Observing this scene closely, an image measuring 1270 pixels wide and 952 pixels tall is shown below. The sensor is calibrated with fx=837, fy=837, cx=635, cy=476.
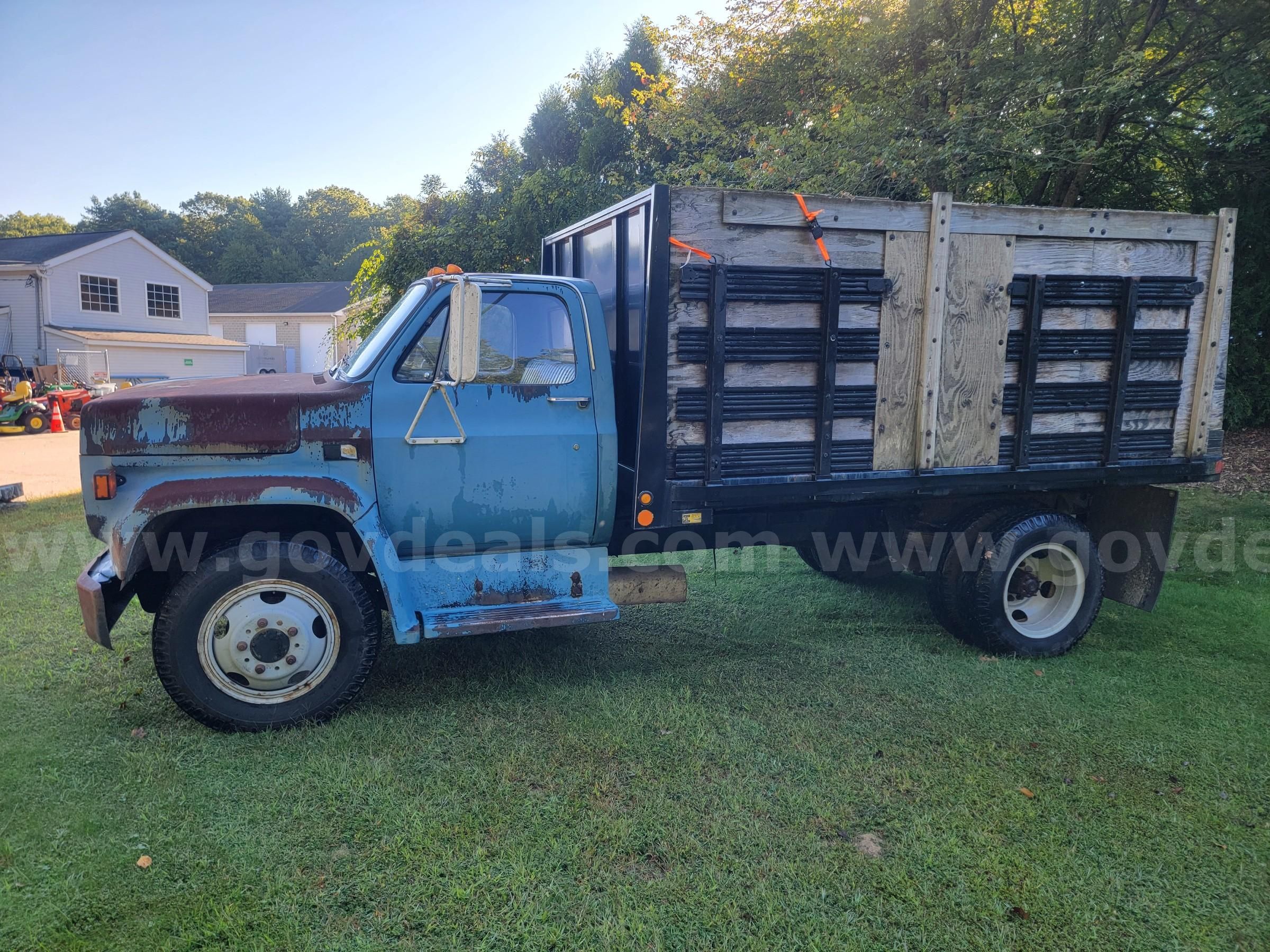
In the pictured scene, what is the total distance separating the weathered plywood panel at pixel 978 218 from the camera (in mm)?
4340

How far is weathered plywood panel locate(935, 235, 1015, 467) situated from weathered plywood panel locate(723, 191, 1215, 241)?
0.40 ft

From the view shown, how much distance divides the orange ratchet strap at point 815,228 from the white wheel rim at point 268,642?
10.2 feet

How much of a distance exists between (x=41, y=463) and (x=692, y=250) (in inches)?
486

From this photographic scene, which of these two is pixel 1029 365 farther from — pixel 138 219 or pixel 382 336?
pixel 138 219

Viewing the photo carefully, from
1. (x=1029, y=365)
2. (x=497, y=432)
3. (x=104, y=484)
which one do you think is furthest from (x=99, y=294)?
(x=1029, y=365)

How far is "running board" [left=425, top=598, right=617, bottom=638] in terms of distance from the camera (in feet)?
13.8

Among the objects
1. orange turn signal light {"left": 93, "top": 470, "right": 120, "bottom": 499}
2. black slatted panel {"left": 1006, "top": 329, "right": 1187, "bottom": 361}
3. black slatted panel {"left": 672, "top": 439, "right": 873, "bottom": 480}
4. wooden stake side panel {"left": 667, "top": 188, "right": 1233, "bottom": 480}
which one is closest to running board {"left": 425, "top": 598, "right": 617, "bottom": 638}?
black slatted panel {"left": 672, "top": 439, "right": 873, "bottom": 480}

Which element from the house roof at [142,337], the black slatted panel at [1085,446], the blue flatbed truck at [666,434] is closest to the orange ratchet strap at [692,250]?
the blue flatbed truck at [666,434]

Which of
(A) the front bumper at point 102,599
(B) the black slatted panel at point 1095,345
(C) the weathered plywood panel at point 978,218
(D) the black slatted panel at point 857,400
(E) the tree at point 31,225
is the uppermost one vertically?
(E) the tree at point 31,225

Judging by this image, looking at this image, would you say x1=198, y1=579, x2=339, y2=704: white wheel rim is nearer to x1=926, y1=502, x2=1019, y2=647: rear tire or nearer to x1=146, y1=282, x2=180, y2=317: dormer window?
x1=926, y1=502, x2=1019, y2=647: rear tire

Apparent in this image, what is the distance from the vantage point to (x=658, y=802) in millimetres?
3461

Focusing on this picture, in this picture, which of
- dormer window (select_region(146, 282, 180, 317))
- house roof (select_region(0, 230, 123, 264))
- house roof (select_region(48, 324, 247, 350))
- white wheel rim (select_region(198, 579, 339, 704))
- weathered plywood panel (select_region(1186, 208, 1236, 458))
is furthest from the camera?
dormer window (select_region(146, 282, 180, 317))

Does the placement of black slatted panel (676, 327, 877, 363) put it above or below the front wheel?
above

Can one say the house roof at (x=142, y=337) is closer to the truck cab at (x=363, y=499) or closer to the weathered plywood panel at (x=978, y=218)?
the truck cab at (x=363, y=499)
